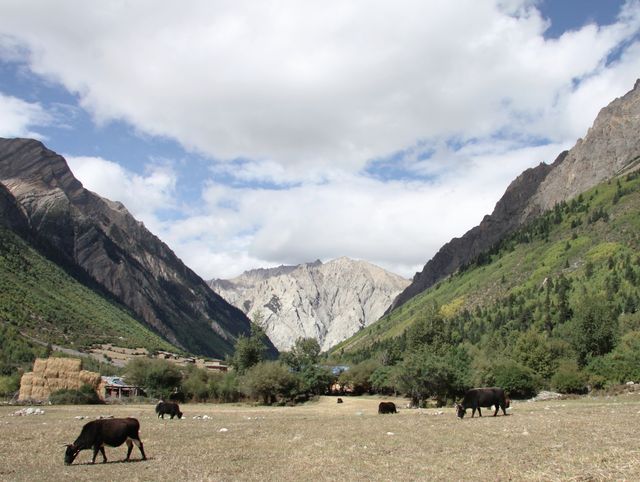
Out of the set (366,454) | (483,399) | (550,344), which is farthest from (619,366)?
(366,454)

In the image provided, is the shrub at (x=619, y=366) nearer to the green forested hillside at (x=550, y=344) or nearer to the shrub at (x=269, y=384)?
the green forested hillside at (x=550, y=344)

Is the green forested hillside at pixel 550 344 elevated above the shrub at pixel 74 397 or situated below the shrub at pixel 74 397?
above

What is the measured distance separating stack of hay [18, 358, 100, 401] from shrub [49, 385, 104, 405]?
219 cm

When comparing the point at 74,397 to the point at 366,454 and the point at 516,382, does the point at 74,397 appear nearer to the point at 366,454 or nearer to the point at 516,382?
the point at 516,382

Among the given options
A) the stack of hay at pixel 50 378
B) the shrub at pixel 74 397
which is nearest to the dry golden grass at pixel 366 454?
the shrub at pixel 74 397

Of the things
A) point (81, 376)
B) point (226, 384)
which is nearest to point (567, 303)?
point (226, 384)

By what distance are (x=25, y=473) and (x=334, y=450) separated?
41.7ft

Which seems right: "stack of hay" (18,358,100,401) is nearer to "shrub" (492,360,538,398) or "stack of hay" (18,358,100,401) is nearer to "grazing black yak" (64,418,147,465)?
"shrub" (492,360,538,398)

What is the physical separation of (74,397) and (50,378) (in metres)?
7.25

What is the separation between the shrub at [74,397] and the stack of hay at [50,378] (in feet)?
7.18

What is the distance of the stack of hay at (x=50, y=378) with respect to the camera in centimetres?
8938

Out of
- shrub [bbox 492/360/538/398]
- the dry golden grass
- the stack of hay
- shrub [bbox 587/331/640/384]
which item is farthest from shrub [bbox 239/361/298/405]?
the dry golden grass

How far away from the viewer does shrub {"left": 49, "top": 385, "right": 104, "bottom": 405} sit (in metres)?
86.1

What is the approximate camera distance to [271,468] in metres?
21.2
